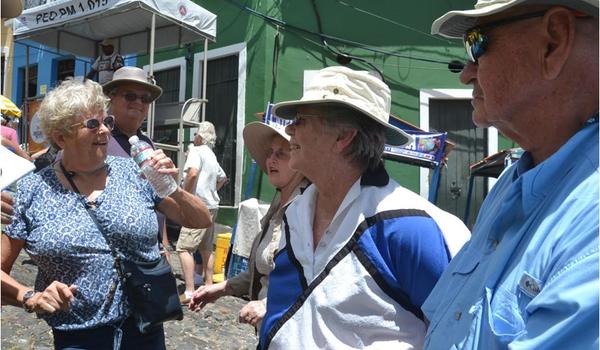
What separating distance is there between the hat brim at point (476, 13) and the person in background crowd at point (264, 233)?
135cm

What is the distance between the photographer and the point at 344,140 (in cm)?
246

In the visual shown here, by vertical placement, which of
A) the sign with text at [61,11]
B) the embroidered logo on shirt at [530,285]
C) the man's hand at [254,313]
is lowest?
the man's hand at [254,313]

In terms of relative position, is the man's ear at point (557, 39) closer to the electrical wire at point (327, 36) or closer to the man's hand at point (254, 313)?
the man's hand at point (254, 313)

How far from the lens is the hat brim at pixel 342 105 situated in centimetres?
241

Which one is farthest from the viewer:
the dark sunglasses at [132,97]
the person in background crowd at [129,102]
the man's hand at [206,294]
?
the dark sunglasses at [132,97]

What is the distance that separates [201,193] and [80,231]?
463cm

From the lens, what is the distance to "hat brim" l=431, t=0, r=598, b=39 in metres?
1.37

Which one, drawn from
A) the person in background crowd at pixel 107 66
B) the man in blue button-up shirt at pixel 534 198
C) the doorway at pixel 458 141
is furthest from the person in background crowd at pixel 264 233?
the doorway at pixel 458 141

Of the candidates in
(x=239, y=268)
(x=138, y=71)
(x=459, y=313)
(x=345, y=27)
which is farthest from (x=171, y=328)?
(x=345, y=27)

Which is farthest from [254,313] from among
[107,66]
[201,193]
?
[107,66]

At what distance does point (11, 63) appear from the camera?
1584 cm

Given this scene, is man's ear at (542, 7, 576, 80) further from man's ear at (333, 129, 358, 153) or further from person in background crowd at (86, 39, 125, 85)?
person in background crowd at (86, 39, 125, 85)

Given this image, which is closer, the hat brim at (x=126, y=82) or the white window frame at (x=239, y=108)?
the hat brim at (x=126, y=82)

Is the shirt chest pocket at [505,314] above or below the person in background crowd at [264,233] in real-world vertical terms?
above
